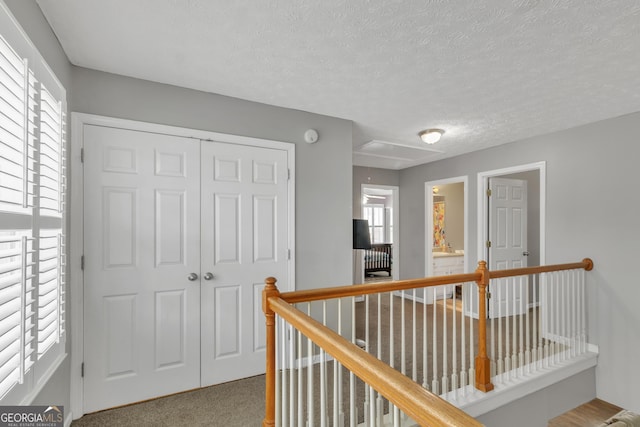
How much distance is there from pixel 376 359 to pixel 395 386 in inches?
4.9

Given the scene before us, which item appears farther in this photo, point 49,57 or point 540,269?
point 540,269

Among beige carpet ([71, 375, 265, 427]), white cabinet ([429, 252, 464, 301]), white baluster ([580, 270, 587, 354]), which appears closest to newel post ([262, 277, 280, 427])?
beige carpet ([71, 375, 265, 427])

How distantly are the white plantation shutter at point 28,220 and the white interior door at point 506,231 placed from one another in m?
4.67

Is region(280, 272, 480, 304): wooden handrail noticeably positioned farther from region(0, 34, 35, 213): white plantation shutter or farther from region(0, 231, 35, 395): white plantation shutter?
region(0, 34, 35, 213): white plantation shutter

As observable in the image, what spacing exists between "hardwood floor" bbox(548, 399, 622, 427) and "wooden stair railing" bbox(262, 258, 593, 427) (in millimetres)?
1094

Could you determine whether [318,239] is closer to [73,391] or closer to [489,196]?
[73,391]

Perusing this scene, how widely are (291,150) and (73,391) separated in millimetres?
2362

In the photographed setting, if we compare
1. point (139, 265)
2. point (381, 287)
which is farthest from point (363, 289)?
point (139, 265)

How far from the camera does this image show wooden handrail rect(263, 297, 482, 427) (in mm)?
682

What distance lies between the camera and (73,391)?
211 cm

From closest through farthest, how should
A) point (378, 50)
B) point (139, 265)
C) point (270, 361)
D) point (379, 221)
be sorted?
point (270, 361) < point (378, 50) < point (139, 265) < point (379, 221)

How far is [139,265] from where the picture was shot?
7.68 ft

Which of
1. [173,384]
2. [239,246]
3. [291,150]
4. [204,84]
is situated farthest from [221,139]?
[173,384]

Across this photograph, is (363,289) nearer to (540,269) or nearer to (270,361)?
(270,361)
